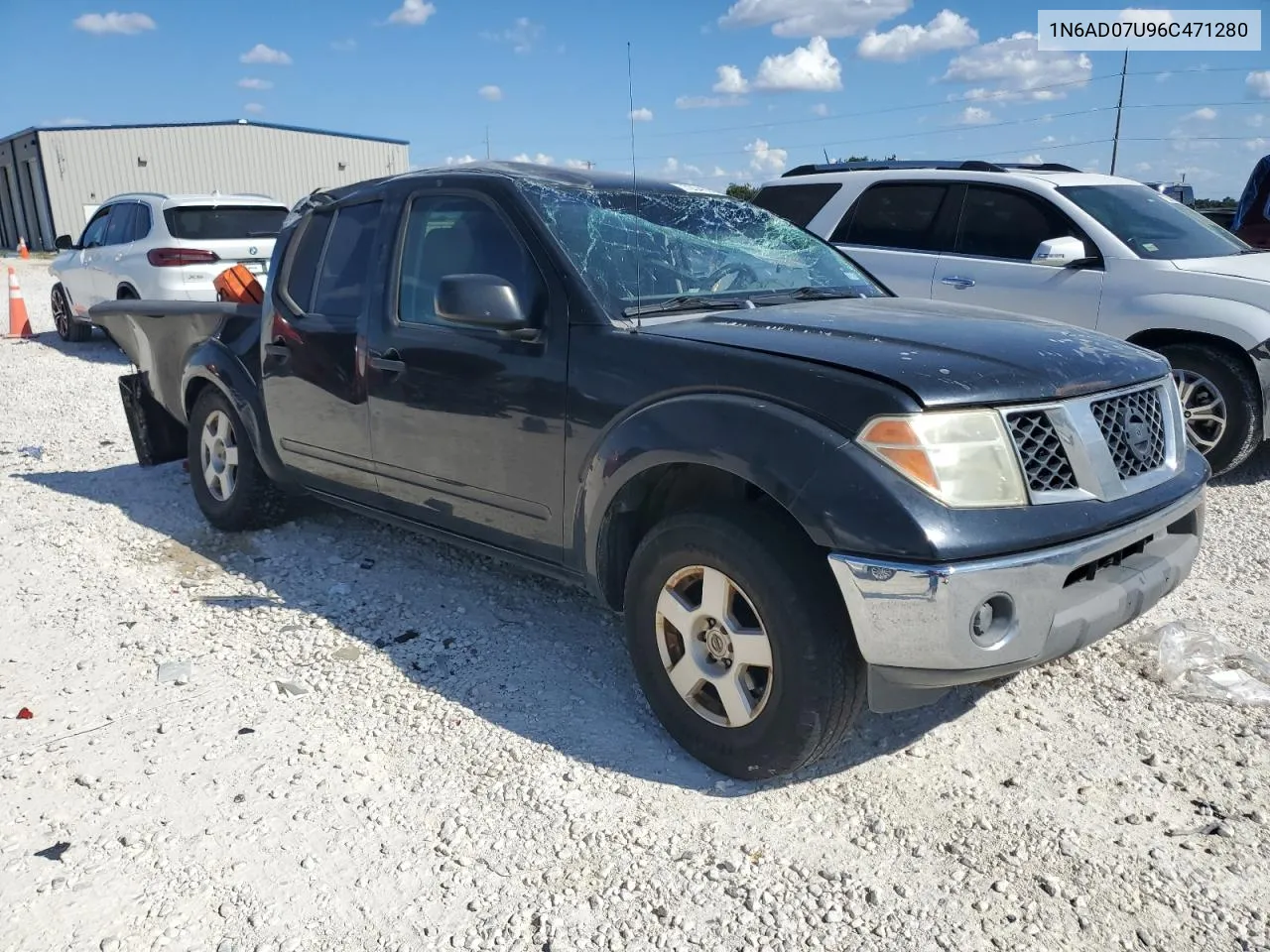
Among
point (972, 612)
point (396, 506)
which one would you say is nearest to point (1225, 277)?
point (972, 612)

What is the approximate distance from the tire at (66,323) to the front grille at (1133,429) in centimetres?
1303

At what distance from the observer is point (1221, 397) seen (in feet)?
19.2

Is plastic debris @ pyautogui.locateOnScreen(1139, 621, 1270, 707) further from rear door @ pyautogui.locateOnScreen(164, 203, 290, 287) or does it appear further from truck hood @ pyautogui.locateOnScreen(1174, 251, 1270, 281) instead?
rear door @ pyautogui.locateOnScreen(164, 203, 290, 287)

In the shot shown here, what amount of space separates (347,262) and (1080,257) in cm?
446

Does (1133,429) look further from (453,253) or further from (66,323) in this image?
(66,323)

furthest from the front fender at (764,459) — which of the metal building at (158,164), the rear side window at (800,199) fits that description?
the metal building at (158,164)

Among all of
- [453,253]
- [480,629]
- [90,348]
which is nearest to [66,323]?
[90,348]

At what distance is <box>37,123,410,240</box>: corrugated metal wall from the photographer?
131ft

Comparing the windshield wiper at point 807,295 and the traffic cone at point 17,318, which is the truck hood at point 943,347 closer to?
the windshield wiper at point 807,295

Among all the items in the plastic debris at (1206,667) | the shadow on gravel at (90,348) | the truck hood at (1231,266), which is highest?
the truck hood at (1231,266)

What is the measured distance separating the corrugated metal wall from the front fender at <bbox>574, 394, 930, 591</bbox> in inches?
1486

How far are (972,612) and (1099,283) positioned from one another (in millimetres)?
4591

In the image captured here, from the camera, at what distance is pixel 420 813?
2918mm

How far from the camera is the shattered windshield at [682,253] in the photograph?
3.57m
